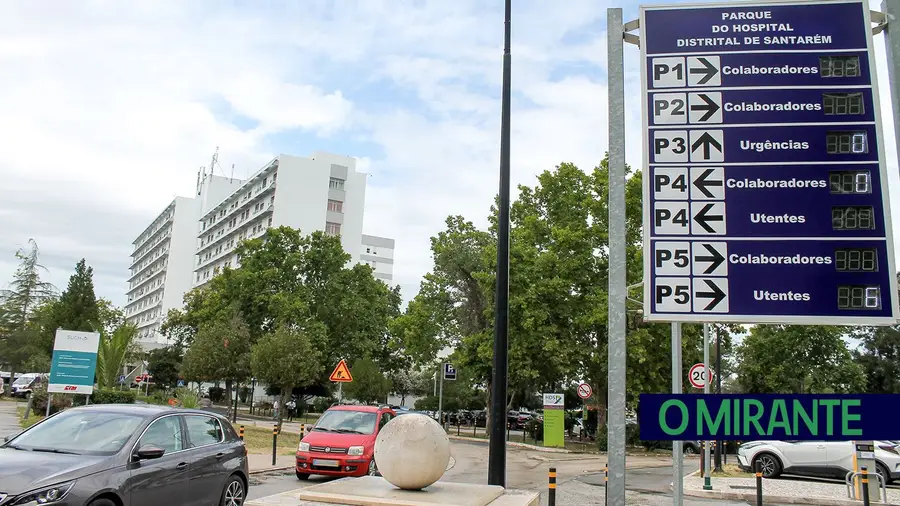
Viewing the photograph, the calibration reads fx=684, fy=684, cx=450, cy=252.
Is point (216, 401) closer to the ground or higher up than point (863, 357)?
closer to the ground

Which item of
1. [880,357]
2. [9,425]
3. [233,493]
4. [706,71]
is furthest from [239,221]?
[706,71]

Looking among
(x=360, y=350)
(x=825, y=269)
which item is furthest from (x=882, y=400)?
(x=360, y=350)

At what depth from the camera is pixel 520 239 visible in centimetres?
3347

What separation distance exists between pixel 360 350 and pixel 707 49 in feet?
147

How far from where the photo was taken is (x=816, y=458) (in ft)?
62.0

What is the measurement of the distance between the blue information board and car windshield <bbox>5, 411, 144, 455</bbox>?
6.17 meters

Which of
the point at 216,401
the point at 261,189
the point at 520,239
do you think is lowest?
the point at 216,401

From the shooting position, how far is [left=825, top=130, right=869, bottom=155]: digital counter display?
636cm

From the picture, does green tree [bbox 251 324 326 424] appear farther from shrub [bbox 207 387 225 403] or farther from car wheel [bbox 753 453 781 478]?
shrub [bbox 207 387 225 403]

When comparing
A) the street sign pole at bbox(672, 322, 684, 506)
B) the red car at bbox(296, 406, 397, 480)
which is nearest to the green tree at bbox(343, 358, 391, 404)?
the red car at bbox(296, 406, 397, 480)

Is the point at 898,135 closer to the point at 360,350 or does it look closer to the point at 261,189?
the point at 360,350

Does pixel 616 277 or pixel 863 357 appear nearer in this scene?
pixel 616 277

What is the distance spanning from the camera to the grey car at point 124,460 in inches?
266

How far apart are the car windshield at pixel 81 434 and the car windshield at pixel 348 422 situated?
7.12 m
